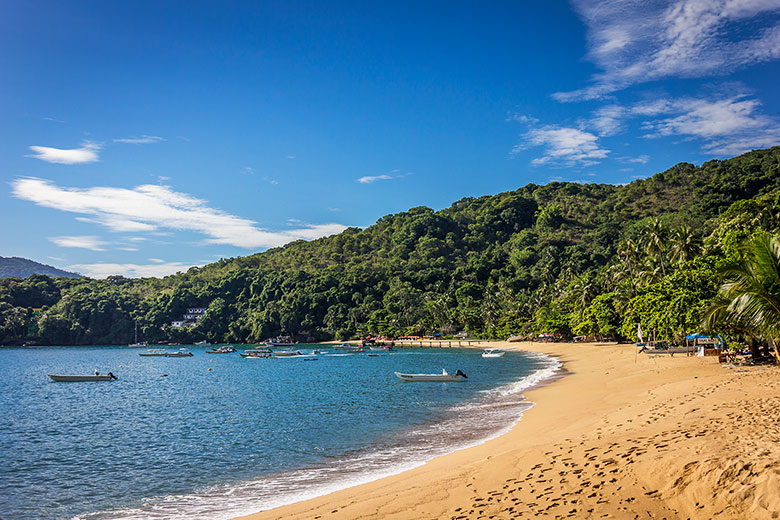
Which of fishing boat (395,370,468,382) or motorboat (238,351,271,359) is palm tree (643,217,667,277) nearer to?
fishing boat (395,370,468,382)

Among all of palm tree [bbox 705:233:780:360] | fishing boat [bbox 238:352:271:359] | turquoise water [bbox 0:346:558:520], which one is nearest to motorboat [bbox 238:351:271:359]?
fishing boat [bbox 238:352:271:359]

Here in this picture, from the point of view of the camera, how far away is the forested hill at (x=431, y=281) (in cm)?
11256

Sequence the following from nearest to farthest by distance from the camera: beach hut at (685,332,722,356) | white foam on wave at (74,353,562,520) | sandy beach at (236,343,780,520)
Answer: sandy beach at (236,343,780,520)
white foam on wave at (74,353,562,520)
beach hut at (685,332,722,356)

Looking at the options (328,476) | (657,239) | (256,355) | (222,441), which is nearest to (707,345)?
(657,239)

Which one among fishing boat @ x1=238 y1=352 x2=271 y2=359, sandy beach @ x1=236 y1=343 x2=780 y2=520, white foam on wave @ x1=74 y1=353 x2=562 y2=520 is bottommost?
fishing boat @ x1=238 y1=352 x2=271 y2=359

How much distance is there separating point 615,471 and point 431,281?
137 metres

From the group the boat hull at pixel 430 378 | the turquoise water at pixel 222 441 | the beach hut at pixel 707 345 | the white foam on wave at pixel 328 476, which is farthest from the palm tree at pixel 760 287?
the boat hull at pixel 430 378

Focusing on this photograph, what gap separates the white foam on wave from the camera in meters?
12.6

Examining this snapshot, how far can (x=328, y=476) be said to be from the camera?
48.8ft

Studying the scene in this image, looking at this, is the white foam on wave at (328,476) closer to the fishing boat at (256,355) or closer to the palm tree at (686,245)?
the palm tree at (686,245)

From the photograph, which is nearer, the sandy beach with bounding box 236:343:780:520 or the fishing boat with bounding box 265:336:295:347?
the sandy beach with bounding box 236:343:780:520

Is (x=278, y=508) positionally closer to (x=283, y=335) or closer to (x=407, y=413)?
(x=407, y=413)

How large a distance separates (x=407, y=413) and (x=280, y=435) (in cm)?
685

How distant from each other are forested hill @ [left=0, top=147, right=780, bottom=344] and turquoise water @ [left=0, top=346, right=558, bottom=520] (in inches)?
2259
